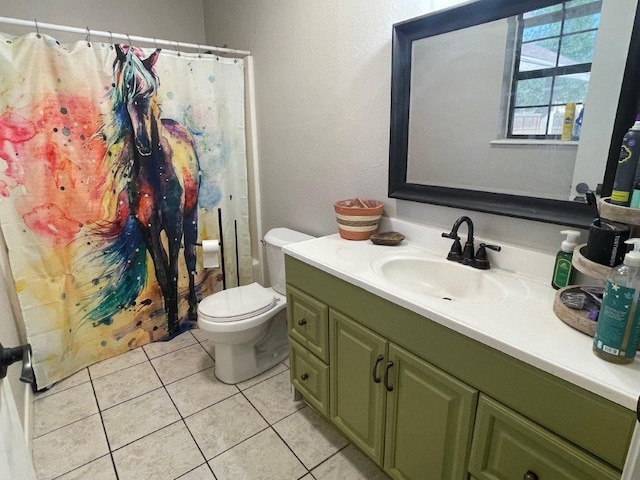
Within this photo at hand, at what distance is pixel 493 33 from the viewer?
4.15ft

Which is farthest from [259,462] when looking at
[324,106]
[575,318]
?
[324,106]

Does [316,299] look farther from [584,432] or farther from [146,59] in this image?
[146,59]

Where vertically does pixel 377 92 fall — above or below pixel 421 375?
above

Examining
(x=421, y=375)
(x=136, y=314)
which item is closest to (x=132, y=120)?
(x=136, y=314)

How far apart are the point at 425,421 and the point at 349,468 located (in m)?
0.56

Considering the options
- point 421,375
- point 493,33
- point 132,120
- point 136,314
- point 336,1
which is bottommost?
point 136,314

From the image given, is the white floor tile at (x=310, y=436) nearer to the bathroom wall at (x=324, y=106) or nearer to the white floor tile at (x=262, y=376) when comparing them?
the white floor tile at (x=262, y=376)

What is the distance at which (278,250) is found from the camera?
210cm

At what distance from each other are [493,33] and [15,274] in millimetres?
2303

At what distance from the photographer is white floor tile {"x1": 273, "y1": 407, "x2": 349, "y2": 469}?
157cm

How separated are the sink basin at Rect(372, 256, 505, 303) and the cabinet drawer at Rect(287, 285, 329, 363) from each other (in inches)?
11.8

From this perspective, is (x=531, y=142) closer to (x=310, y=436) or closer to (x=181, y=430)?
(x=310, y=436)

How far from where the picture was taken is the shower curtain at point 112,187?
1.76 metres

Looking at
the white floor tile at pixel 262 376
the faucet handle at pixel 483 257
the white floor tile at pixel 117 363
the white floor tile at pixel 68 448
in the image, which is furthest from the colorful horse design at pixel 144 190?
the faucet handle at pixel 483 257
